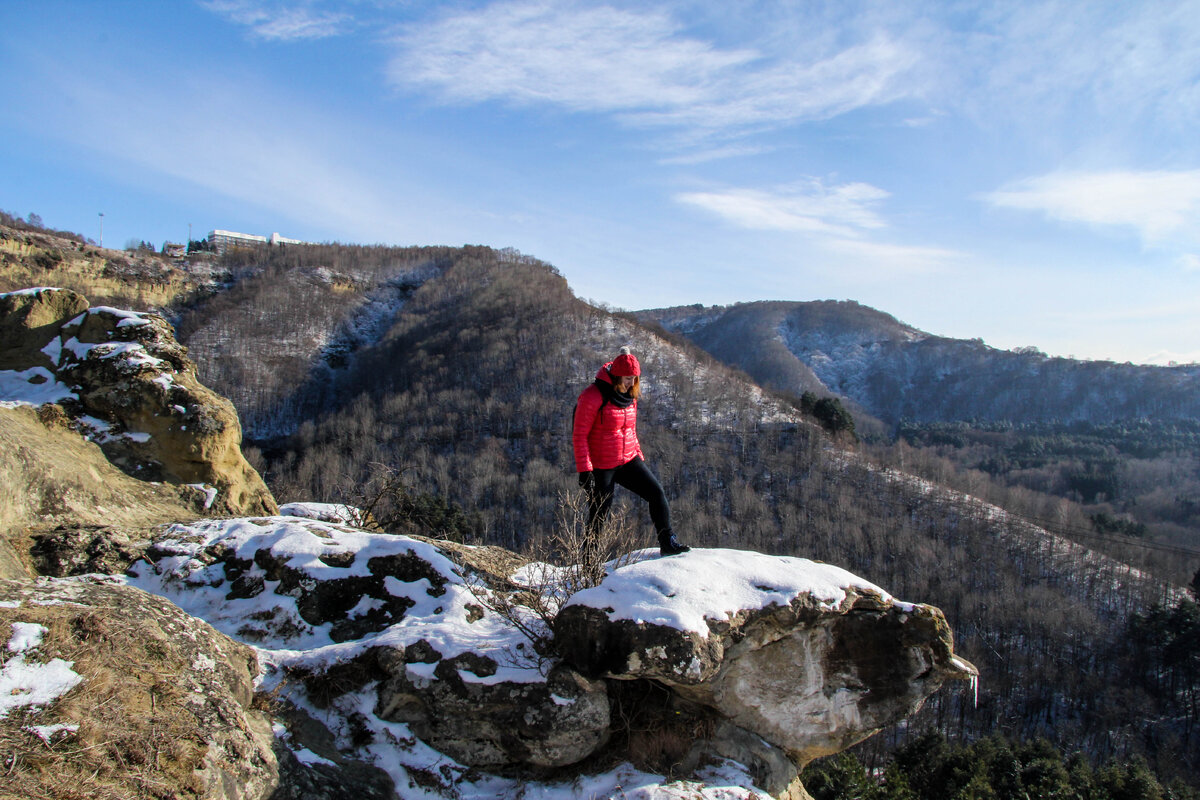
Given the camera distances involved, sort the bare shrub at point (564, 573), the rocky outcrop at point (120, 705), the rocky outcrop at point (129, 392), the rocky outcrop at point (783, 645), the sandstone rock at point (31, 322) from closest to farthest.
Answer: the rocky outcrop at point (120, 705), the rocky outcrop at point (783, 645), the bare shrub at point (564, 573), the rocky outcrop at point (129, 392), the sandstone rock at point (31, 322)

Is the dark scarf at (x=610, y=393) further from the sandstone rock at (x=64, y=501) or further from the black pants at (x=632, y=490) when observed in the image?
the sandstone rock at (x=64, y=501)

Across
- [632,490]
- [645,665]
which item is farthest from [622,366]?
[645,665]

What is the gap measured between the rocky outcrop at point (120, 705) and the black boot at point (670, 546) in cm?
357

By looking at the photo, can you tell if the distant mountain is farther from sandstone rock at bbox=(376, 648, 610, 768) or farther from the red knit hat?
sandstone rock at bbox=(376, 648, 610, 768)

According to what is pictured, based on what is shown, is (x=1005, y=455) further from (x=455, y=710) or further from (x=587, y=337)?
(x=455, y=710)

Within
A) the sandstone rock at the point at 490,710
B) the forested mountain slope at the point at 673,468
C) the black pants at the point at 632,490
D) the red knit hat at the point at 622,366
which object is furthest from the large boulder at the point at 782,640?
the forested mountain slope at the point at 673,468

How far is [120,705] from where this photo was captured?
3.57 metres

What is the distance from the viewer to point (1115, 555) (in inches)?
2178

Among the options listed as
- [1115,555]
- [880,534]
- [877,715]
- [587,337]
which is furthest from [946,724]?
[587,337]

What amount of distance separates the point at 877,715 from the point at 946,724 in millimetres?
42596

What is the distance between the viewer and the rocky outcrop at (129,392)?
9172 millimetres

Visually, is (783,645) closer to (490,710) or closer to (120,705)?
(490,710)

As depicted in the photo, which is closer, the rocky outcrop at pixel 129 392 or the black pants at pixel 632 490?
the black pants at pixel 632 490

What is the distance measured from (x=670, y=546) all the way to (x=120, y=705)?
4352 millimetres
